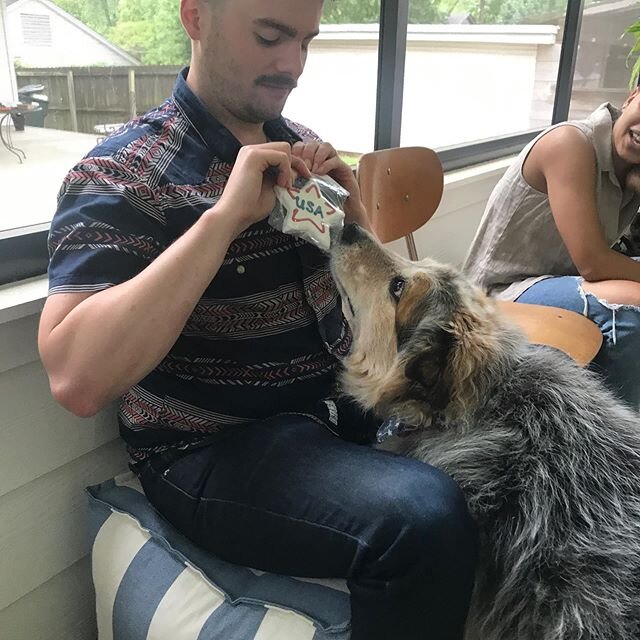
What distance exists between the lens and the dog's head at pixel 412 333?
4.28 ft

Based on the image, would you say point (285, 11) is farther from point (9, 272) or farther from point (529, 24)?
point (529, 24)

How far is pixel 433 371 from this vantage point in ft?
4.28

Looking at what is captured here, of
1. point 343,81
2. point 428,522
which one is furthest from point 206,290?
point 343,81

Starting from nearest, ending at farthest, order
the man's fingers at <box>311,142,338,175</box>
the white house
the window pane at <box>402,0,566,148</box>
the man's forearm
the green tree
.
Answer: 1. the man's forearm
2. the man's fingers at <box>311,142,338,175</box>
3. the white house
4. the green tree
5. the window pane at <box>402,0,566,148</box>

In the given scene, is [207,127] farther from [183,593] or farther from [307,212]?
[183,593]

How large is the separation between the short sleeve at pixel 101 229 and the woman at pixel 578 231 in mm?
1463

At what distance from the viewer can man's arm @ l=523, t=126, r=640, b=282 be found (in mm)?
2123

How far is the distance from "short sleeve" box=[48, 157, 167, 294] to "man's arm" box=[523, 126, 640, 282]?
149cm

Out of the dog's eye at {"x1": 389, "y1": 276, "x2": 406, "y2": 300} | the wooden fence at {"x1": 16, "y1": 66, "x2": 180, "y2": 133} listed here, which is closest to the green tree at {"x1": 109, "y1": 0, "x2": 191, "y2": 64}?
the wooden fence at {"x1": 16, "y1": 66, "x2": 180, "y2": 133}

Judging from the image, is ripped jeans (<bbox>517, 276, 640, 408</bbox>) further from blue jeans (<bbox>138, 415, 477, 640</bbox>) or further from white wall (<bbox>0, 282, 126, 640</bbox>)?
white wall (<bbox>0, 282, 126, 640</bbox>)

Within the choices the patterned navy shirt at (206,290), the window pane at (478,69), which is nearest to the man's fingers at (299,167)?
the patterned navy shirt at (206,290)

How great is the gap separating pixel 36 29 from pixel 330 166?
819 mm

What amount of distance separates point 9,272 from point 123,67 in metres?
0.73

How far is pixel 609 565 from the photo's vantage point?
1099 mm
